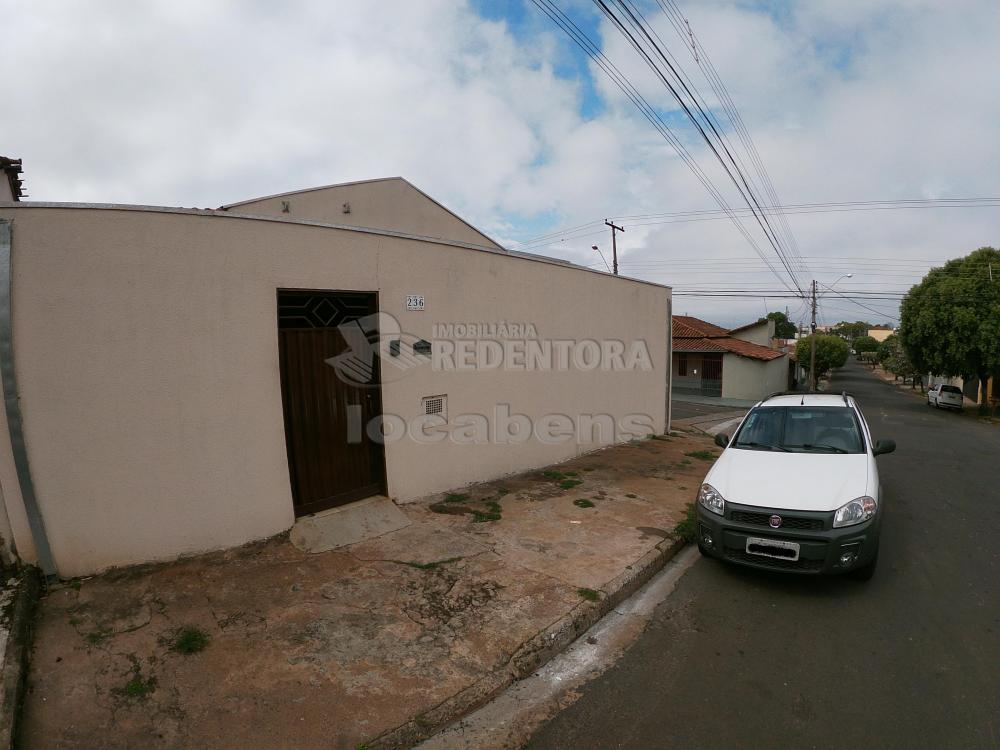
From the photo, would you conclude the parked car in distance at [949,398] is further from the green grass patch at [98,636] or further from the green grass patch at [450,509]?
the green grass patch at [98,636]

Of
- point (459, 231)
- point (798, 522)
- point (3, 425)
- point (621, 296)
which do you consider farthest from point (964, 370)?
point (3, 425)

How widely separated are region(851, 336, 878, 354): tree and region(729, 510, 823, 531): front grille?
94.8 m

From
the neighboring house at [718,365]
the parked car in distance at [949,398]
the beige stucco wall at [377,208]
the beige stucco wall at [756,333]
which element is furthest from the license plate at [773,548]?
the beige stucco wall at [756,333]

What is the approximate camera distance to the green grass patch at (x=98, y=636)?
3008 millimetres

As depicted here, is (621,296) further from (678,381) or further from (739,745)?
(678,381)

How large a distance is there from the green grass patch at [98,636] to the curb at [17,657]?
274 mm

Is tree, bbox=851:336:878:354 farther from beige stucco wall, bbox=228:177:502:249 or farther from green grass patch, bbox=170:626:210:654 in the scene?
green grass patch, bbox=170:626:210:654

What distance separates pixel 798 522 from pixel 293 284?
4753 millimetres

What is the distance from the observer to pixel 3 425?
135 inches

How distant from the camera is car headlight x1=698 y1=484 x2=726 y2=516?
418 cm

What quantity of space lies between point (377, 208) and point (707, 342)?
22083 mm

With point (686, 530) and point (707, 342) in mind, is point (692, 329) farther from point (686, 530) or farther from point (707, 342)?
point (686, 530)

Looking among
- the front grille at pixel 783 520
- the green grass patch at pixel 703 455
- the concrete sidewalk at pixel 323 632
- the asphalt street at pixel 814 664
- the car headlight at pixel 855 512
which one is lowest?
the asphalt street at pixel 814 664

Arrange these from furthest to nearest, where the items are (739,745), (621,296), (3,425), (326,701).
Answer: (621,296) → (3,425) → (326,701) → (739,745)
